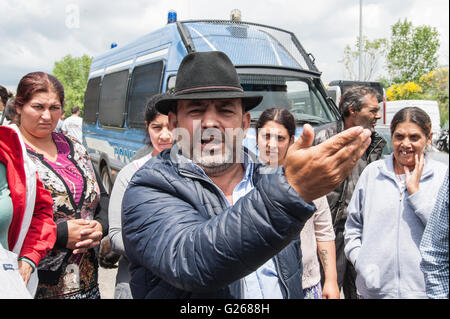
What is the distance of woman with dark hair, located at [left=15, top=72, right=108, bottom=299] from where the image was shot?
93.7 inches

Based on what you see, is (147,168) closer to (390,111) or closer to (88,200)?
(88,200)

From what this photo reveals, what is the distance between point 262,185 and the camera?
3.58 feet

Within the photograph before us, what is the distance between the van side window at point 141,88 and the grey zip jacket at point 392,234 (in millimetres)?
3863

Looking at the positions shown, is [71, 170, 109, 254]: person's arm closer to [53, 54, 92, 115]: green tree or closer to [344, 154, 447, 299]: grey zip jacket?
[344, 154, 447, 299]: grey zip jacket

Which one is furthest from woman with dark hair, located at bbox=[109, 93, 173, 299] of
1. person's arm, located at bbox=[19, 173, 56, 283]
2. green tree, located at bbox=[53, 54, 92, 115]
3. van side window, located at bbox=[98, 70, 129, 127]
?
green tree, located at bbox=[53, 54, 92, 115]

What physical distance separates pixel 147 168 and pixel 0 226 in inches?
31.8

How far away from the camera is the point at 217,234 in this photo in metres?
1.11

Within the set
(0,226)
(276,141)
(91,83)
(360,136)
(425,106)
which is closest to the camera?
(360,136)

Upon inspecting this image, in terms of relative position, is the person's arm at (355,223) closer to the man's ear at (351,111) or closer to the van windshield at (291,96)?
the man's ear at (351,111)

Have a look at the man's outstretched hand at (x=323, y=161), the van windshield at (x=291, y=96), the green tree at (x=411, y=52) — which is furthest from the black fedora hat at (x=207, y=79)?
the green tree at (x=411, y=52)

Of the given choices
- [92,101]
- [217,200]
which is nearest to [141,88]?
[92,101]

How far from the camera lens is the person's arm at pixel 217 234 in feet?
3.46

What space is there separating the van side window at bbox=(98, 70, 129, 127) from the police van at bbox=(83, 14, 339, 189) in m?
0.02

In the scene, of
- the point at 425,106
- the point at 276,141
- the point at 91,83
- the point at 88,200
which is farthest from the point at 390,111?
the point at 88,200
